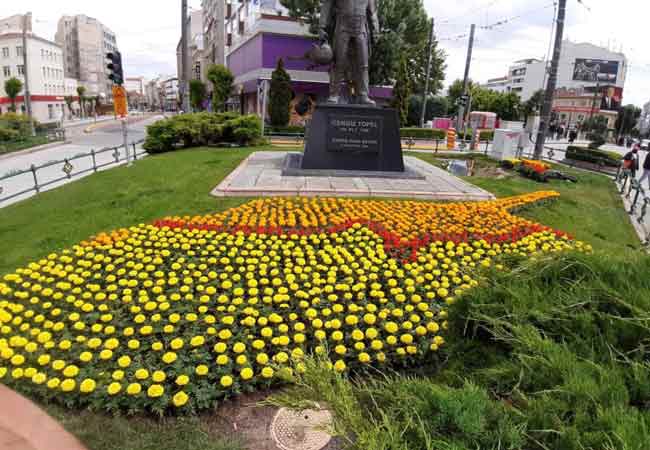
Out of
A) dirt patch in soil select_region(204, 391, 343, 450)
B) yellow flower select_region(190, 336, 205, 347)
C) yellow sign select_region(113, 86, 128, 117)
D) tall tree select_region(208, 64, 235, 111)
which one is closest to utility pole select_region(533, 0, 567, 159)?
yellow sign select_region(113, 86, 128, 117)

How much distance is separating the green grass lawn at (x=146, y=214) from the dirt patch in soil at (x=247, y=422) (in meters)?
0.09

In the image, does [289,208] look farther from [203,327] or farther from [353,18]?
[353,18]

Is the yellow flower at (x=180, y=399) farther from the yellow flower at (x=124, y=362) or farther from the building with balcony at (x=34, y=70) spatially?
the building with balcony at (x=34, y=70)

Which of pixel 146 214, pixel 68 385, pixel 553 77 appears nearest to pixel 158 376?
pixel 68 385

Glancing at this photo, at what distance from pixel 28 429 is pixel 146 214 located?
4.58 metres

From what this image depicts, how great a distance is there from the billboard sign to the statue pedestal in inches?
3263

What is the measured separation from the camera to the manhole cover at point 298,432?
2553 mm

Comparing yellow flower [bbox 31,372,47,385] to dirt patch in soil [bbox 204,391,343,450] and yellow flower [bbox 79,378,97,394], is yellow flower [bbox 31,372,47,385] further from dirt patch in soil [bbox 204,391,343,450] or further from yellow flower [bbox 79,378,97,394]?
dirt patch in soil [bbox 204,391,343,450]

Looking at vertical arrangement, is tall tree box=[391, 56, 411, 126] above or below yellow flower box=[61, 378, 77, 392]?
above

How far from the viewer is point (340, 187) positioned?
28.2 feet

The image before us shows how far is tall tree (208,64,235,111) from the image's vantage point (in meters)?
36.1

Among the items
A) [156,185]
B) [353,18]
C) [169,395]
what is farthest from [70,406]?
[353,18]

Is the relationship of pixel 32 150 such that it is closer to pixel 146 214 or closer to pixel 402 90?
pixel 146 214

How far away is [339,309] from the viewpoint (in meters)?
3.82
